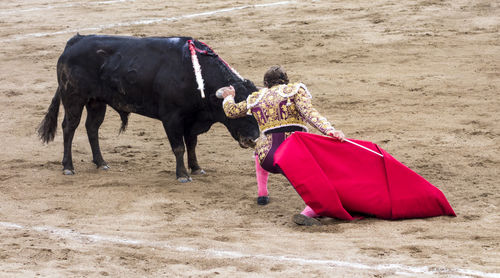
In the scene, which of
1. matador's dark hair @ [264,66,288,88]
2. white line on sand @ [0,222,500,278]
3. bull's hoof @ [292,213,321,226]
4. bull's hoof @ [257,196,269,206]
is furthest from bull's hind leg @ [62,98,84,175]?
bull's hoof @ [292,213,321,226]

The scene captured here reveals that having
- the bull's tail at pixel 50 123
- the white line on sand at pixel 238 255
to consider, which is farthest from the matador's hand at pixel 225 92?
the bull's tail at pixel 50 123

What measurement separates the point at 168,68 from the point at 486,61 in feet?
16.0

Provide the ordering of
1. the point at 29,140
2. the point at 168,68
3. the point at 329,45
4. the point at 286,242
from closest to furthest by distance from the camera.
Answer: the point at 286,242 < the point at 168,68 < the point at 29,140 < the point at 329,45

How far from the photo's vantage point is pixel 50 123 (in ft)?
28.3

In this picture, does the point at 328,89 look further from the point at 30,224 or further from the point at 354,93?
the point at 30,224

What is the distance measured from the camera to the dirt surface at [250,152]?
5.36 metres

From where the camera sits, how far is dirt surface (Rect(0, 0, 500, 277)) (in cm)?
536

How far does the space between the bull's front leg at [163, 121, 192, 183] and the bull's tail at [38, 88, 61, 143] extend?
146cm

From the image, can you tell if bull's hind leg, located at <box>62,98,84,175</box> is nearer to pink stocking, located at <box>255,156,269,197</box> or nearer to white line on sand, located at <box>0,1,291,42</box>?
pink stocking, located at <box>255,156,269,197</box>

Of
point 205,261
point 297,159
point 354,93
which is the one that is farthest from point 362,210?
point 354,93

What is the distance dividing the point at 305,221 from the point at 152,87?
2386 millimetres

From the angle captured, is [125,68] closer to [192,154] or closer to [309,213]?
[192,154]

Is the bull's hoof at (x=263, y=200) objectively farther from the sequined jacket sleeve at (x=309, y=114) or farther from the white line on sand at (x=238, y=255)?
the white line on sand at (x=238, y=255)

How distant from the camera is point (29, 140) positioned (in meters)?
9.58
